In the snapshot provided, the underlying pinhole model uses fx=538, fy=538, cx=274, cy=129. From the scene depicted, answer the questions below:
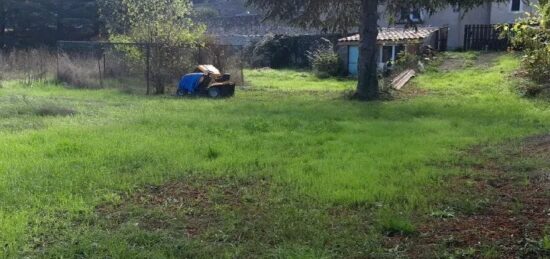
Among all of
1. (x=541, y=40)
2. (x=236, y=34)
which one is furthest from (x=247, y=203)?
(x=236, y=34)

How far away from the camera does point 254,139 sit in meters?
9.95

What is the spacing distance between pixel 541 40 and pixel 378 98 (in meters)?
8.70

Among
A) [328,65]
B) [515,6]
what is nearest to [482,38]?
[515,6]

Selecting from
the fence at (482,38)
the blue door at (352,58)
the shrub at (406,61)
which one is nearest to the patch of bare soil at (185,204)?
the shrub at (406,61)

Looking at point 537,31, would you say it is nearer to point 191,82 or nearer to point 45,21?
point 191,82

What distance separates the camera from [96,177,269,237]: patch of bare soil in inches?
215

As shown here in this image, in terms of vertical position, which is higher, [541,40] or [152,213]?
[541,40]

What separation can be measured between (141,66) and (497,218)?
1791cm

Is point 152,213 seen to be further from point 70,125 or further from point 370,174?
point 70,125

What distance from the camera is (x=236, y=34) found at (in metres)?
46.3

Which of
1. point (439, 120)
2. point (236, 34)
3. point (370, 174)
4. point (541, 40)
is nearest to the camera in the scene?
point (370, 174)

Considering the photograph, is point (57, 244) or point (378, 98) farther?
point (378, 98)

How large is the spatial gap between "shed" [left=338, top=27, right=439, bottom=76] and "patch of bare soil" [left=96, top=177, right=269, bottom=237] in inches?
891

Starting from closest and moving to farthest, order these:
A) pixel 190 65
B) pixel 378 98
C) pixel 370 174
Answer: pixel 370 174
pixel 378 98
pixel 190 65
